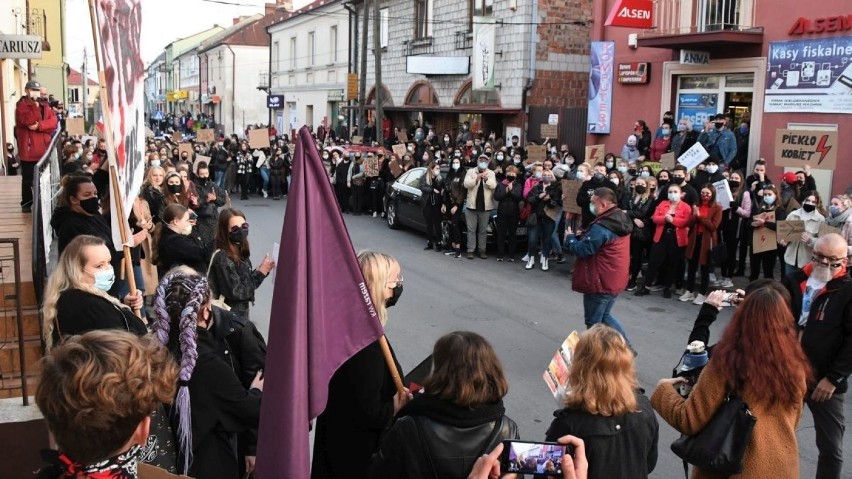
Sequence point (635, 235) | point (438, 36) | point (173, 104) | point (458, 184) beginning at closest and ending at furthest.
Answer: point (635, 235) < point (458, 184) < point (438, 36) < point (173, 104)

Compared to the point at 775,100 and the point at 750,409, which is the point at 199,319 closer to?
the point at 750,409

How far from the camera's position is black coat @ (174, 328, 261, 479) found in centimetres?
338

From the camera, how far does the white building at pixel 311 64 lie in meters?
38.3

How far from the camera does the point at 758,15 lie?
1548cm

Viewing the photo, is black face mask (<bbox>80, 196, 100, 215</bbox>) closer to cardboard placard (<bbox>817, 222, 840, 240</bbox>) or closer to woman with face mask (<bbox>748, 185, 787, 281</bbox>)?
cardboard placard (<bbox>817, 222, 840, 240</bbox>)

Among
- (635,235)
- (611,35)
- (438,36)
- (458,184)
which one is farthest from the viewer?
(438,36)

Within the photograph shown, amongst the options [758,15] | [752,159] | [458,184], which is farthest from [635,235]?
[758,15]

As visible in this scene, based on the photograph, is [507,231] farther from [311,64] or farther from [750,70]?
[311,64]

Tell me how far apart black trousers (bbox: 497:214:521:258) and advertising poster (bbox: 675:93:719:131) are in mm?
5733

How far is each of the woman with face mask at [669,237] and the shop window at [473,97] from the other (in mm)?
14060

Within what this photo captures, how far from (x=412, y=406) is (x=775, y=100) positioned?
14.5 m

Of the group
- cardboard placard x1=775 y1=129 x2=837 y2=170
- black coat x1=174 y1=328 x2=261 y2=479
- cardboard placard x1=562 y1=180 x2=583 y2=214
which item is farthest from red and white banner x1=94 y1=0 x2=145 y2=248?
cardboard placard x1=775 y1=129 x2=837 y2=170

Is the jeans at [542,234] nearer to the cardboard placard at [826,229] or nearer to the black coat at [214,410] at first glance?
the cardboard placard at [826,229]

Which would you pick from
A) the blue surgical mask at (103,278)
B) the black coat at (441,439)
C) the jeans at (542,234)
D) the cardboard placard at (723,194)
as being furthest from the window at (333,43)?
the black coat at (441,439)
